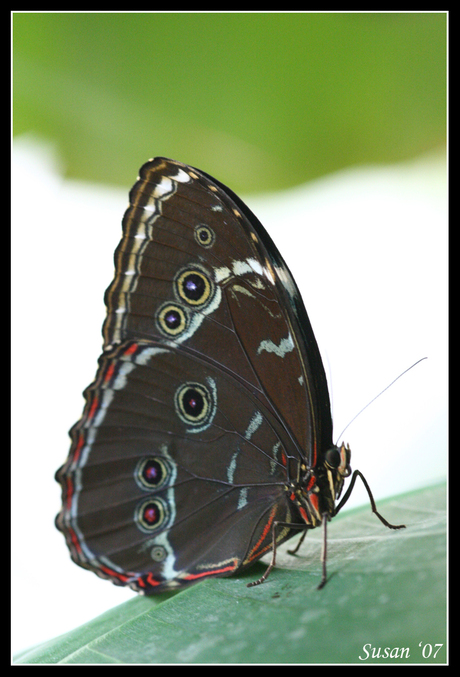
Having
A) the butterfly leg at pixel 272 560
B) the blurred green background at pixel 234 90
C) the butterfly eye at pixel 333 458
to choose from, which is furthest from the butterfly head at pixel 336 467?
the blurred green background at pixel 234 90

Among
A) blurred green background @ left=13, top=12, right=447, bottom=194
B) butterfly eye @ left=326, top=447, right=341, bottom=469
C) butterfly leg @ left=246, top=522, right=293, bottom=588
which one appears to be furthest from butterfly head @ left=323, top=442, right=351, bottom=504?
blurred green background @ left=13, top=12, right=447, bottom=194

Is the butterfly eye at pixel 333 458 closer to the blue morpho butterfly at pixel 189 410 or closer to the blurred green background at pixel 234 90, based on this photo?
the blue morpho butterfly at pixel 189 410

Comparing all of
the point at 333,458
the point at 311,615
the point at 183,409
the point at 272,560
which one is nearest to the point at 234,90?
the point at 183,409

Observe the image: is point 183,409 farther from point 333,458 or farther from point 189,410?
point 333,458

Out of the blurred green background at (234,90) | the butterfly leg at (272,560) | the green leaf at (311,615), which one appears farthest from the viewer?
the blurred green background at (234,90)

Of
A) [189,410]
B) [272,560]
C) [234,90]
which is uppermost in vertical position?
[234,90]

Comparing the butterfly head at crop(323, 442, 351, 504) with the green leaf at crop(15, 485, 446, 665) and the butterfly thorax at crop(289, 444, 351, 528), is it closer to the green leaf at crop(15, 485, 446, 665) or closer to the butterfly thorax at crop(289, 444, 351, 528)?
the butterfly thorax at crop(289, 444, 351, 528)
